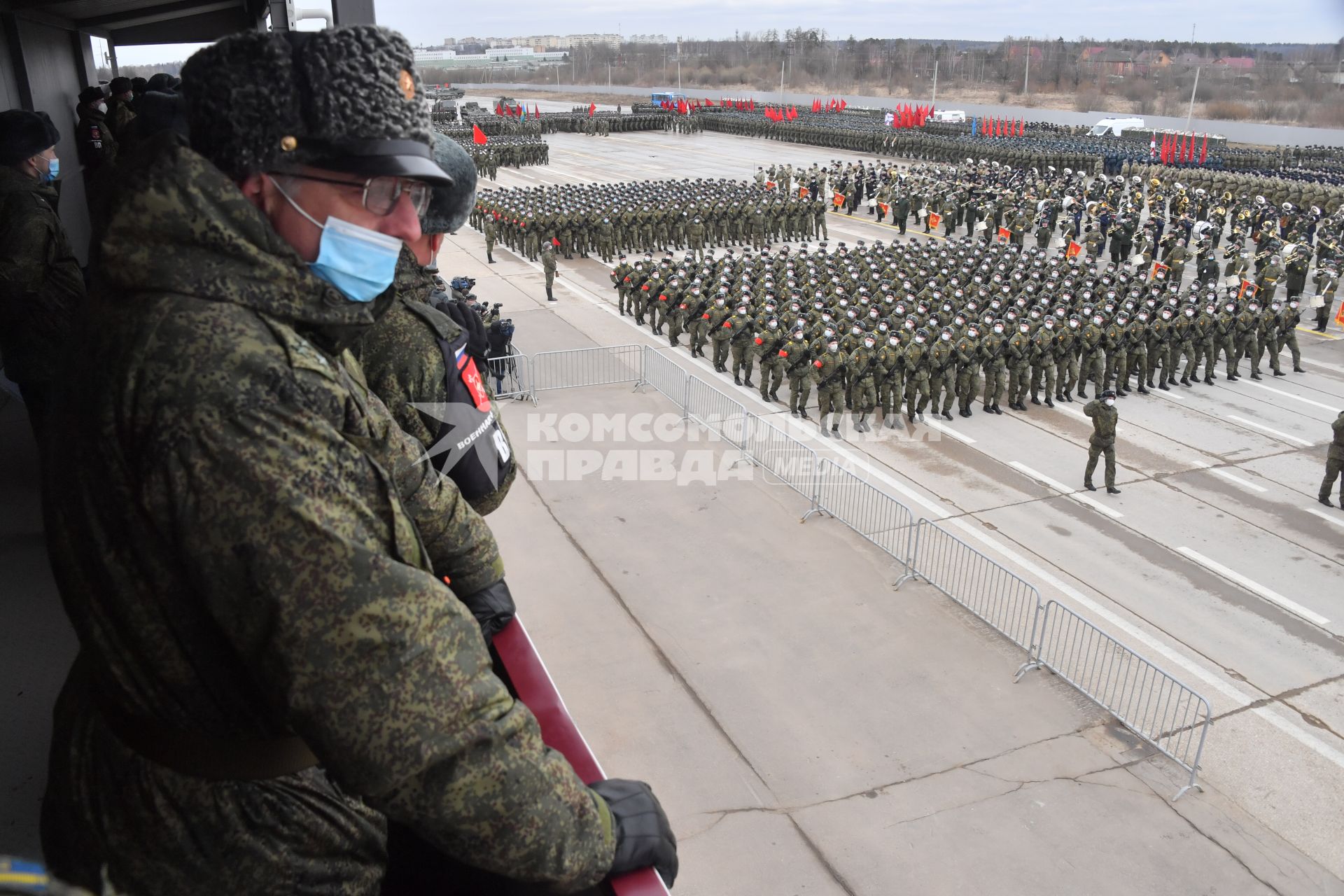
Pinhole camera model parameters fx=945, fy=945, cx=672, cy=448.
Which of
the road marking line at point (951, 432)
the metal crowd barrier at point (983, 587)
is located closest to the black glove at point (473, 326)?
the metal crowd barrier at point (983, 587)

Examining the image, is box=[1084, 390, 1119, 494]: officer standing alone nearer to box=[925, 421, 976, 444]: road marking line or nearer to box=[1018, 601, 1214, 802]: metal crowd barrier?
box=[925, 421, 976, 444]: road marking line

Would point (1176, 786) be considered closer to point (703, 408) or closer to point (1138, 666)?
point (1138, 666)

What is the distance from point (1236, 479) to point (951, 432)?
3503 millimetres

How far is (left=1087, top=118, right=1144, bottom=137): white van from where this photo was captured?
2008 inches

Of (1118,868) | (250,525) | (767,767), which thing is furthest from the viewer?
(767,767)

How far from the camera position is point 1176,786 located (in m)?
6.20

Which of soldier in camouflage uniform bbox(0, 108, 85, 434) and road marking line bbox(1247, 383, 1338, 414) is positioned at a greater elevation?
soldier in camouflage uniform bbox(0, 108, 85, 434)

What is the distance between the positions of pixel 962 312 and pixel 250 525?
1593 centimetres

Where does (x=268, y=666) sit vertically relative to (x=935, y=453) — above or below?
above

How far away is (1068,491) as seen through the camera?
36.9 ft

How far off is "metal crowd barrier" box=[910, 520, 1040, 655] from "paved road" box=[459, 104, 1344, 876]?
56 cm

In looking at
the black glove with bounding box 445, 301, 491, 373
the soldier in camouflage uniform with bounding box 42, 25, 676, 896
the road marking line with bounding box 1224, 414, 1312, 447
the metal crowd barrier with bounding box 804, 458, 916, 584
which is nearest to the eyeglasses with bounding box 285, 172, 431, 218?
the soldier in camouflage uniform with bounding box 42, 25, 676, 896

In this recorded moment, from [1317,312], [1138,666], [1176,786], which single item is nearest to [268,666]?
→ [1176,786]

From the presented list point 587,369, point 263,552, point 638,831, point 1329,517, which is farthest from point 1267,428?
point 263,552
